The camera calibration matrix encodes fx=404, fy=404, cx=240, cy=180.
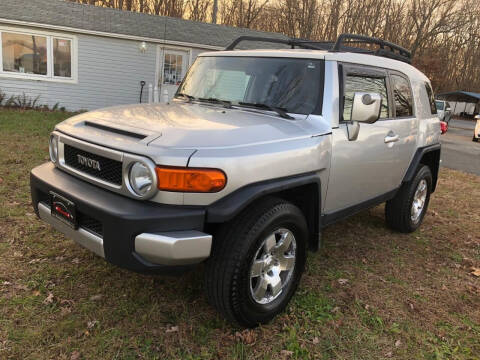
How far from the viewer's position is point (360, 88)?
366cm

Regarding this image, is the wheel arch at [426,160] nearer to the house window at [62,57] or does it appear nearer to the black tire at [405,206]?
the black tire at [405,206]

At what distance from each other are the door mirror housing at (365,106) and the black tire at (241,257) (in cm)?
A: 94

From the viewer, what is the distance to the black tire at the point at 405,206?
4.71 m

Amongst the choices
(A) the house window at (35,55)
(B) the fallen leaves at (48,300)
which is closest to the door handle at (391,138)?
(B) the fallen leaves at (48,300)

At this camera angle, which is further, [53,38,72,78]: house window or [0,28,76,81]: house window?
[53,38,72,78]: house window

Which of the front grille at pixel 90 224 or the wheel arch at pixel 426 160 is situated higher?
the wheel arch at pixel 426 160

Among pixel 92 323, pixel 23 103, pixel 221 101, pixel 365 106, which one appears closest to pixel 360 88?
pixel 365 106

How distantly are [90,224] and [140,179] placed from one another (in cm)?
49

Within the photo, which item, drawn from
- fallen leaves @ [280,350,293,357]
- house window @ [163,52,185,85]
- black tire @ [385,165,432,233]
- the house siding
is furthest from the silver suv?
house window @ [163,52,185,85]

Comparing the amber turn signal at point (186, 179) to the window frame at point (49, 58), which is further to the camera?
the window frame at point (49, 58)

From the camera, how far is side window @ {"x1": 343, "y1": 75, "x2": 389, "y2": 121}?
339 cm

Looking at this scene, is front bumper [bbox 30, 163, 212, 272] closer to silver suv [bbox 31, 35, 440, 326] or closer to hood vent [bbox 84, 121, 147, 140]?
silver suv [bbox 31, 35, 440, 326]

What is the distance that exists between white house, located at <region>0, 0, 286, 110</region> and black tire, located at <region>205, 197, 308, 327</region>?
1176 centimetres

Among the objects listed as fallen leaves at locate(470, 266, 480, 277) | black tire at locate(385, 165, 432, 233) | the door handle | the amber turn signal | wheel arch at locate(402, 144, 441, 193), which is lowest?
fallen leaves at locate(470, 266, 480, 277)
